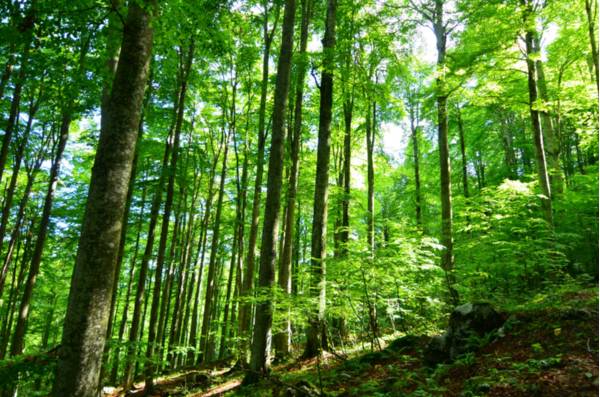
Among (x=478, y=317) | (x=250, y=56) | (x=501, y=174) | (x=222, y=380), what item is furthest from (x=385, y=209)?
(x=478, y=317)

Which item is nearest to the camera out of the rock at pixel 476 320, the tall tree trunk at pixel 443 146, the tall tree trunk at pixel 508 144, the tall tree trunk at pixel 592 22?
the rock at pixel 476 320

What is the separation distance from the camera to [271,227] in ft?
23.8

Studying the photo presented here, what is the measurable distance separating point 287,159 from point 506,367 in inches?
320

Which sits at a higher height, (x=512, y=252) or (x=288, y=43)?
(x=288, y=43)

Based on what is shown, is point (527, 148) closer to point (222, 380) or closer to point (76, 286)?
point (222, 380)

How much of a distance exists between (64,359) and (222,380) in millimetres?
8146

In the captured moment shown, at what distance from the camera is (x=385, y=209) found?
28000 millimetres

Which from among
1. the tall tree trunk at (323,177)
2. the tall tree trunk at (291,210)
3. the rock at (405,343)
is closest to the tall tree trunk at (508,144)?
the tall tree trunk at (291,210)

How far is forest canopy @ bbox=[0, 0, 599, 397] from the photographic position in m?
3.80

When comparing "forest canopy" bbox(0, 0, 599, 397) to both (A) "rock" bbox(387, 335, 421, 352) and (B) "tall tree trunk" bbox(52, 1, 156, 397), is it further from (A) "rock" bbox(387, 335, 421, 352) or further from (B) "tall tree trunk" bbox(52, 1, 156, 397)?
(A) "rock" bbox(387, 335, 421, 352)

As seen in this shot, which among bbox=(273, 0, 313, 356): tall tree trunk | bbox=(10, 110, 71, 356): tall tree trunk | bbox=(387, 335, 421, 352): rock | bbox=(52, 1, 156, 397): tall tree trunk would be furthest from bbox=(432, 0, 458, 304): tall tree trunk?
bbox=(10, 110, 71, 356): tall tree trunk

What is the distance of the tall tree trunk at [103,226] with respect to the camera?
10.1 feet

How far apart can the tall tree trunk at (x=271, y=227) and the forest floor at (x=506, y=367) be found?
50 centimetres

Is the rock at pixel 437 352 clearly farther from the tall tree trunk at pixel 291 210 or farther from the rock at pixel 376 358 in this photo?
the tall tree trunk at pixel 291 210
